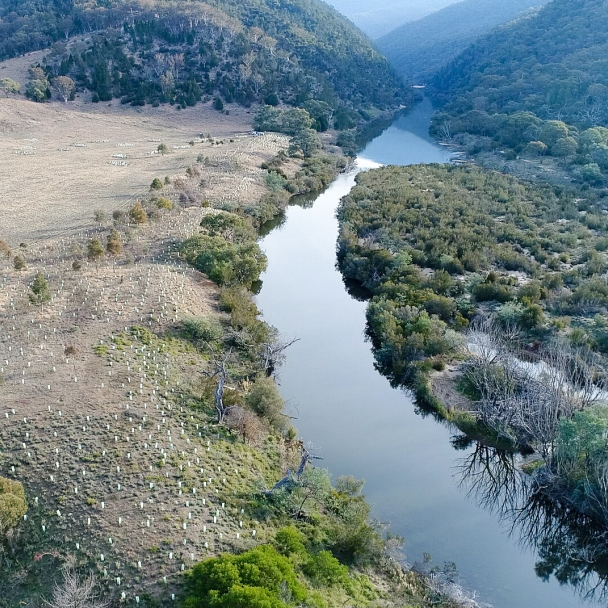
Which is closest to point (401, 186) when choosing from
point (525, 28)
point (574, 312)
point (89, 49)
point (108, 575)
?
point (574, 312)

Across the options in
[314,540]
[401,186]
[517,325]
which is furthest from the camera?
[401,186]

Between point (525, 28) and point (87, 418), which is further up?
point (525, 28)

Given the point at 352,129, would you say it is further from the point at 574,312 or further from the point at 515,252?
the point at 574,312

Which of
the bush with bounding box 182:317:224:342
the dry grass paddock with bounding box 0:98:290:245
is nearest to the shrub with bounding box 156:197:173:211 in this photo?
the dry grass paddock with bounding box 0:98:290:245

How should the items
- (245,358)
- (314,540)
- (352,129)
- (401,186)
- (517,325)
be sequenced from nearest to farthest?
(314,540) < (245,358) < (517,325) < (401,186) < (352,129)

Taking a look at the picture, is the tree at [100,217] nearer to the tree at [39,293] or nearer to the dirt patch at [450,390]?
the tree at [39,293]

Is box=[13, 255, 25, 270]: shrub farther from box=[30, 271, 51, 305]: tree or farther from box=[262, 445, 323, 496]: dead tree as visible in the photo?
box=[262, 445, 323, 496]: dead tree
